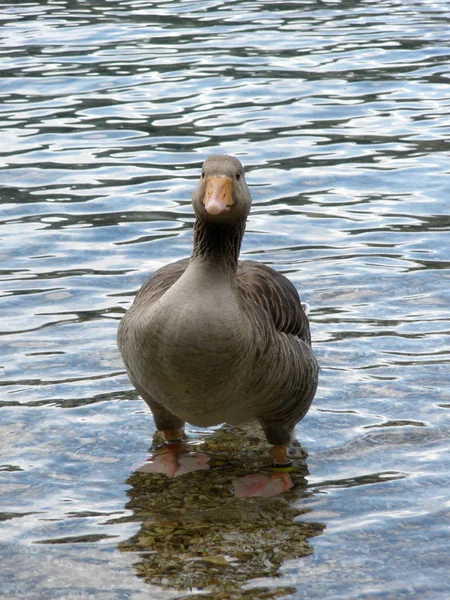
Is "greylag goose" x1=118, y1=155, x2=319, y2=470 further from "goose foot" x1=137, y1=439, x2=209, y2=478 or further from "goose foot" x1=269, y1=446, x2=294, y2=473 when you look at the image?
"goose foot" x1=137, y1=439, x2=209, y2=478

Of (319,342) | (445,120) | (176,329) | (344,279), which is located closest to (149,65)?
(445,120)

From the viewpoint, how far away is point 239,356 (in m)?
6.10

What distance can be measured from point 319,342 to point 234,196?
297 cm

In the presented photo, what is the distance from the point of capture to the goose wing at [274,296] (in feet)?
22.3

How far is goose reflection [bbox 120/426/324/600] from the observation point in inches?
225

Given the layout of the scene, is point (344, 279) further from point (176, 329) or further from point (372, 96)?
point (372, 96)

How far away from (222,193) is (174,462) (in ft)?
6.66

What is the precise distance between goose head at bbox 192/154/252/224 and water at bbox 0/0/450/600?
1.77 m

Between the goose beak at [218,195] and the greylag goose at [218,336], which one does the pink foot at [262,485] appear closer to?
the greylag goose at [218,336]

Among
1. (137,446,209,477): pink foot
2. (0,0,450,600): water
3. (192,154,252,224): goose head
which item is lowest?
(137,446,209,477): pink foot

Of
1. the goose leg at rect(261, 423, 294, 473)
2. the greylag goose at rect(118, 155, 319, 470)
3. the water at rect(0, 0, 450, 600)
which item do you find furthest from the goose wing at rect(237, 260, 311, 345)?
the water at rect(0, 0, 450, 600)

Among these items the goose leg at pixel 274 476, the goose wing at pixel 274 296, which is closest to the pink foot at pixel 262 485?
the goose leg at pixel 274 476

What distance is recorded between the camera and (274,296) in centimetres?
694

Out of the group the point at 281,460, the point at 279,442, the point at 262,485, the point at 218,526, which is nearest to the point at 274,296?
the point at 279,442
